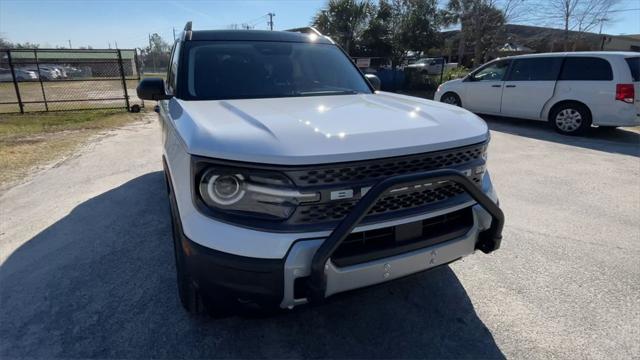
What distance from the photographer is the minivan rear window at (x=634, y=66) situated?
23.9ft

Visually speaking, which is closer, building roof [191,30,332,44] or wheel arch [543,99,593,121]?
building roof [191,30,332,44]

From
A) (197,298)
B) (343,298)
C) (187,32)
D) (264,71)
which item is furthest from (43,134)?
(343,298)

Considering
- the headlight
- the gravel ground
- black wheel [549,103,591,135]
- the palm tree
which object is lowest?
the gravel ground

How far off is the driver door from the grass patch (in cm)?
938

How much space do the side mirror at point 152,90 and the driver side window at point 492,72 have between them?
876 centimetres

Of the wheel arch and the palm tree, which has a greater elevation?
the palm tree

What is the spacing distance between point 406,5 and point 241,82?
71.9 feet

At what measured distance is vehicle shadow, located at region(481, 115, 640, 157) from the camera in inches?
289

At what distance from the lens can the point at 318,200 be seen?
173 cm

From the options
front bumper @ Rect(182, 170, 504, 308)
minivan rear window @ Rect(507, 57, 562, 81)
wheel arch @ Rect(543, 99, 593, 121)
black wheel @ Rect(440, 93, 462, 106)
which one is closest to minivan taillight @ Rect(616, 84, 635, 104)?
wheel arch @ Rect(543, 99, 593, 121)

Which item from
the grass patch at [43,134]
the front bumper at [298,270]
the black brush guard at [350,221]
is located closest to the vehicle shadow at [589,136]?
the black brush guard at [350,221]

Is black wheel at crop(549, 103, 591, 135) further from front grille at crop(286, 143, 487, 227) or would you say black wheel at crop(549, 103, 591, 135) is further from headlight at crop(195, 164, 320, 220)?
headlight at crop(195, 164, 320, 220)

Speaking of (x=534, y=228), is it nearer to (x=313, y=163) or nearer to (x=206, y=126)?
(x=313, y=163)

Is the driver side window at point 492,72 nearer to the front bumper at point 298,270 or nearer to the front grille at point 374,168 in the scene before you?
the front grille at point 374,168
